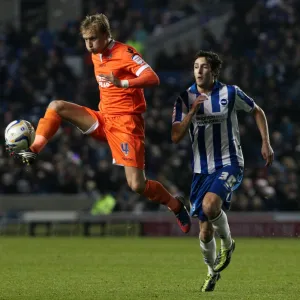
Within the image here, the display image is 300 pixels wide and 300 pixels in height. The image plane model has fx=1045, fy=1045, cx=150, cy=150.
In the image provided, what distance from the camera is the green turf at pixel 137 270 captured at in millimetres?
8914

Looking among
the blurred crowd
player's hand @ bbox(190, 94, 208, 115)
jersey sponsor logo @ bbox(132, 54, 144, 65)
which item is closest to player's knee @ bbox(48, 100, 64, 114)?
jersey sponsor logo @ bbox(132, 54, 144, 65)

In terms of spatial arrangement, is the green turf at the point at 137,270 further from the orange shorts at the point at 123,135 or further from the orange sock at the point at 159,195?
the orange shorts at the point at 123,135

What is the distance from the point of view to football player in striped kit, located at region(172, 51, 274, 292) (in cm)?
920

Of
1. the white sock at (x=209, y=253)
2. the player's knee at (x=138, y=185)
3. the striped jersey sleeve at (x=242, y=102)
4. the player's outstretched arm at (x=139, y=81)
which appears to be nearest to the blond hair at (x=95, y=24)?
the player's outstretched arm at (x=139, y=81)

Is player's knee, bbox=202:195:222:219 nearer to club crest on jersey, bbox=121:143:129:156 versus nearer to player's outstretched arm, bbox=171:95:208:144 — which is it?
player's outstretched arm, bbox=171:95:208:144

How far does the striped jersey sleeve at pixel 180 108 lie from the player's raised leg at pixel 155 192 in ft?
2.94

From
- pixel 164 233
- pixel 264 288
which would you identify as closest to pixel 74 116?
pixel 264 288

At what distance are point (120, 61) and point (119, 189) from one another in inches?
489

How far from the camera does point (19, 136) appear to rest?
938 centimetres

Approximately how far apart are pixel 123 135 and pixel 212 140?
39.1 inches

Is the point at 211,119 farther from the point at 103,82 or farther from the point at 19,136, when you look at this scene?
the point at 19,136

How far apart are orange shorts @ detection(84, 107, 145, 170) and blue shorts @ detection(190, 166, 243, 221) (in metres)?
0.82

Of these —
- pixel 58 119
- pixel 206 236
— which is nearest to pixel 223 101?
pixel 206 236

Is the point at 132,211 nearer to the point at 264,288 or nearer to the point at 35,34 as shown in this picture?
the point at 35,34
